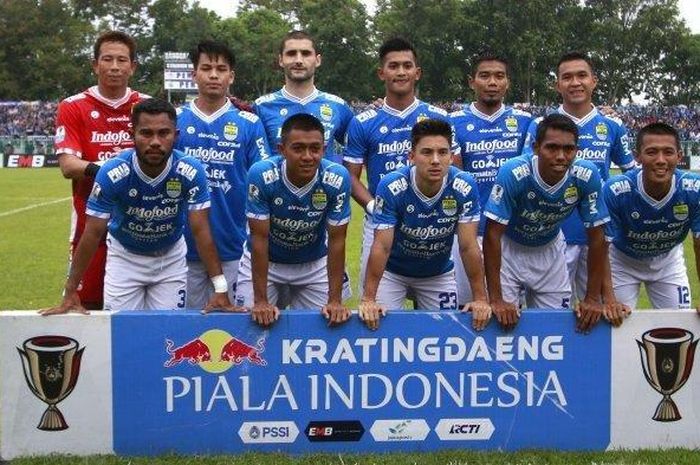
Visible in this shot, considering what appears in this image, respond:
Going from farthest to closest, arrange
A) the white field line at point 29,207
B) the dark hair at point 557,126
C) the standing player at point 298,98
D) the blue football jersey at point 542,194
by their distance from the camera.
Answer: the white field line at point 29,207 < the standing player at point 298,98 < the blue football jersey at point 542,194 < the dark hair at point 557,126

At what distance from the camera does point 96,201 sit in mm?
4965

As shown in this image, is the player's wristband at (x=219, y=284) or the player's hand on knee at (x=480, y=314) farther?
the player's wristband at (x=219, y=284)

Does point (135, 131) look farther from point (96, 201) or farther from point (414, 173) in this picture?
point (414, 173)

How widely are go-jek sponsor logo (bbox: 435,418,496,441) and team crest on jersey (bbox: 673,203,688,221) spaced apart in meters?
1.89

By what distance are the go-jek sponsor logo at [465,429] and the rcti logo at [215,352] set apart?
1.11 metres

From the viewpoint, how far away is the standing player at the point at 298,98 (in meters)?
6.05

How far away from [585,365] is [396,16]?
5177 cm

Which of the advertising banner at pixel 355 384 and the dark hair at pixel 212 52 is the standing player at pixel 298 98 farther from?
the advertising banner at pixel 355 384

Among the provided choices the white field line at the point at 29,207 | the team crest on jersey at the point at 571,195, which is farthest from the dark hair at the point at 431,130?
the white field line at the point at 29,207

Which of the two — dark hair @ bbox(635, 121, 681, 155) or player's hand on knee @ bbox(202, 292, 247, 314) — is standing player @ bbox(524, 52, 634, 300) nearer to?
dark hair @ bbox(635, 121, 681, 155)

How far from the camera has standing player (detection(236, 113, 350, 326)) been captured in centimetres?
493

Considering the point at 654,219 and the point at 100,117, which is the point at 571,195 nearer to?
the point at 654,219

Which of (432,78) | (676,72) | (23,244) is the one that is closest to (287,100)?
(23,244)

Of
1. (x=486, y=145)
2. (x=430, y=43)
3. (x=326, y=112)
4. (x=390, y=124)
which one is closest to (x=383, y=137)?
(x=390, y=124)
